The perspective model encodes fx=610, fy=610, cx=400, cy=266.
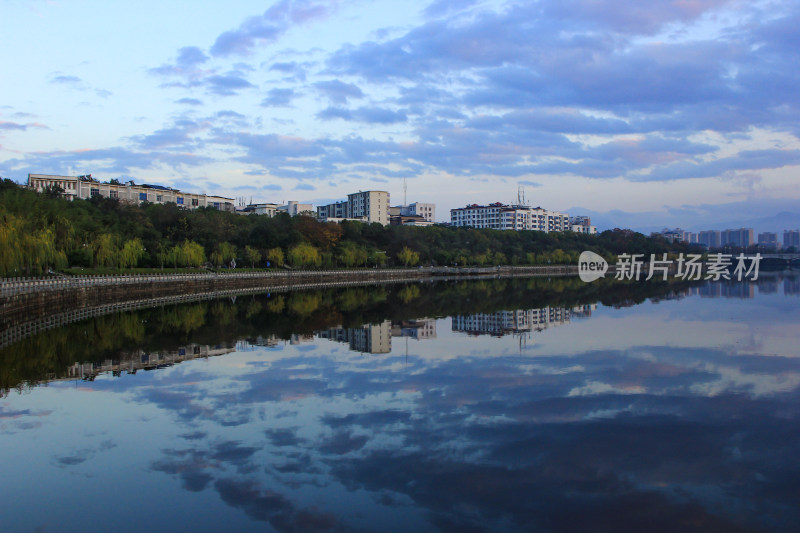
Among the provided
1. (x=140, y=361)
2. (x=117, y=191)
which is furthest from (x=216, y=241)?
(x=140, y=361)

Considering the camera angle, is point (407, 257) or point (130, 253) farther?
point (407, 257)

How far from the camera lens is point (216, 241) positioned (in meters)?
52.7

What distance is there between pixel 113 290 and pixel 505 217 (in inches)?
3751

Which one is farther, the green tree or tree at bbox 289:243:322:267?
tree at bbox 289:243:322:267

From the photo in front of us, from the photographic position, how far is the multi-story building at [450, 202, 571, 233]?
393ft

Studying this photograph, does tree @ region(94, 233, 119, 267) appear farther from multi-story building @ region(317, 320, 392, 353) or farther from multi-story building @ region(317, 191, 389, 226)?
multi-story building @ region(317, 191, 389, 226)

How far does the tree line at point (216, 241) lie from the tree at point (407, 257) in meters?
0.11

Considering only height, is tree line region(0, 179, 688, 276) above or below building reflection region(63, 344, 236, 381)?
above

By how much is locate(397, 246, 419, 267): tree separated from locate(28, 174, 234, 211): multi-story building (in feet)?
84.5

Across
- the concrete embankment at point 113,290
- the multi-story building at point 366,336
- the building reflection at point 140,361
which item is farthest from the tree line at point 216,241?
the multi-story building at point 366,336

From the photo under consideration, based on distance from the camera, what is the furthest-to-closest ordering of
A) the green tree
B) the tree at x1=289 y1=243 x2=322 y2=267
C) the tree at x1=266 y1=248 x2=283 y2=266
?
the tree at x1=289 y1=243 x2=322 y2=267
the tree at x1=266 y1=248 x2=283 y2=266
the green tree

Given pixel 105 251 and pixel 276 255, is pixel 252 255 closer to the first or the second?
pixel 276 255

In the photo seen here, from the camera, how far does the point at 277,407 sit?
32.3ft

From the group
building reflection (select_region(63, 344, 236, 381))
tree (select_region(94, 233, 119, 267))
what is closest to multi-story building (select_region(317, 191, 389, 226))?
tree (select_region(94, 233, 119, 267))
